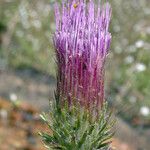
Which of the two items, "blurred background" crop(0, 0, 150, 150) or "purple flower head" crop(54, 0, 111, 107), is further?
"blurred background" crop(0, 0, 150, 150)

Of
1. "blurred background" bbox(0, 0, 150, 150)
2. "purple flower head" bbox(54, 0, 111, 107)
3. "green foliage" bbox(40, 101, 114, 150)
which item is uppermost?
"blurred background" bbox(0, 0, 150, 150)

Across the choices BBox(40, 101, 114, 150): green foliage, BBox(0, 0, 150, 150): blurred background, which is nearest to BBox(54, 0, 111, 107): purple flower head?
BBox(40, 101, 114, 150): green foliage

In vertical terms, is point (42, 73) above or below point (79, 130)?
above

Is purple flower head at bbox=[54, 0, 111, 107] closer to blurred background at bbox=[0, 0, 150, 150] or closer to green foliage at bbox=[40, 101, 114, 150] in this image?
green foliage at bbox=[40, 101, 114, 150]

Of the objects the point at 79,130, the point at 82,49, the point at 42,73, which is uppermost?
the point at 42,73

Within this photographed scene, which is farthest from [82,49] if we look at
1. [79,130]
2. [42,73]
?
[42,73]

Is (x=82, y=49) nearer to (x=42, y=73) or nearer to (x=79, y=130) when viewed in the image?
(x=79, y=130)

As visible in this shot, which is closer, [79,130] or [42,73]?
[79,130]
